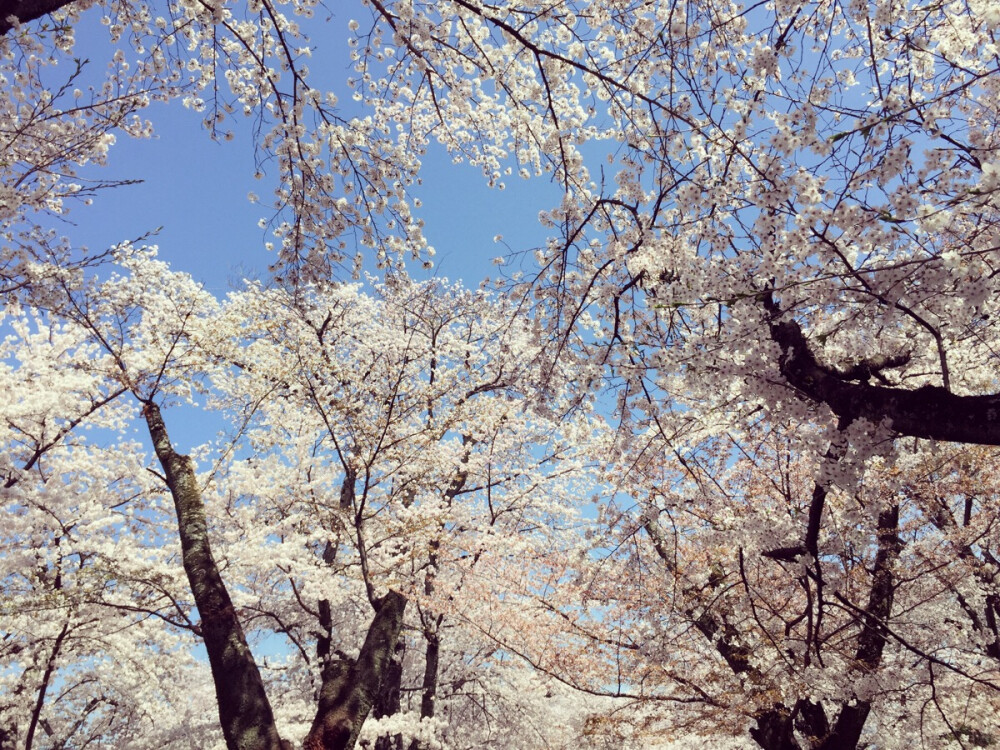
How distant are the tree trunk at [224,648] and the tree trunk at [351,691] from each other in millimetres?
484

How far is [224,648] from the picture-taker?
15.1ft

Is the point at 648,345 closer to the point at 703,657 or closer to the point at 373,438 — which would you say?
the point at 373,438

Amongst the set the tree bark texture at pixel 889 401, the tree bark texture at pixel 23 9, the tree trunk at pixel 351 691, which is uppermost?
the tree bark texture at pixel 23 9

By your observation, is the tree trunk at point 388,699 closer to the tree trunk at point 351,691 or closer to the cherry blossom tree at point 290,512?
the cherry blossom tree at point 290,512

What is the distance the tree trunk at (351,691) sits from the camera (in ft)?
16.0

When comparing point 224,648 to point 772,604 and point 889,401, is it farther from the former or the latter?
point 772,604

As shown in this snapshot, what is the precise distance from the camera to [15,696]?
28.4 ft

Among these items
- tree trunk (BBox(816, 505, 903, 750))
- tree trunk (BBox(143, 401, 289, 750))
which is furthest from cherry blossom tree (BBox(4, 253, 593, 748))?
tree trunk (BBox(816, 505, 903, 750))

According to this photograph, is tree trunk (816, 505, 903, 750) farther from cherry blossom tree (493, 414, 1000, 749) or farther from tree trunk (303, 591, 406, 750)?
tree trunk (303, 591, 406, 750)

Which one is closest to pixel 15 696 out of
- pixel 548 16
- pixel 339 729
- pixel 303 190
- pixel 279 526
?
pixel 279 526

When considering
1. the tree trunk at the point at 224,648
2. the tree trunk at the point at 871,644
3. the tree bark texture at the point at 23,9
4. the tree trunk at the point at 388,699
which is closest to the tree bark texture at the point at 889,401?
the tree trunk at the point at 871,644

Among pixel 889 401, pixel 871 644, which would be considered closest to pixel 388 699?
pixel 871 644

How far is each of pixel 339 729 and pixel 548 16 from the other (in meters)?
5.83

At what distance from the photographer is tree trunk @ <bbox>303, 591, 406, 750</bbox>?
486cm
